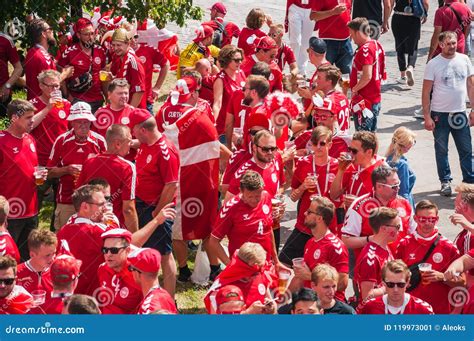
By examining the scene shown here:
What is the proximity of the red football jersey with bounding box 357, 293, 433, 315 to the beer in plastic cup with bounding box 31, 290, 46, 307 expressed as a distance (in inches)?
98.1

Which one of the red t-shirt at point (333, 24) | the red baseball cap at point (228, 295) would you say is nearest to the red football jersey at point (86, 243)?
the red baseball cap at point (228, 295)

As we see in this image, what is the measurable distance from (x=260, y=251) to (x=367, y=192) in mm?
2196

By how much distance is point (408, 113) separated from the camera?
54.9 ft

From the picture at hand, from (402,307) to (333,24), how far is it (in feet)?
27.9

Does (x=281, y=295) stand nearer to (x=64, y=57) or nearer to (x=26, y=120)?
(x=26, y=120)

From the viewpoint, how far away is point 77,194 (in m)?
9.53

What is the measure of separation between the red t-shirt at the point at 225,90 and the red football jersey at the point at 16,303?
5338mm

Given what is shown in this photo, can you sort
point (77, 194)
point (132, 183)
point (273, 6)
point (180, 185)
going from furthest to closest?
point (273, 6)
point (180, 185)
point (132, 183)
point (77, 194)

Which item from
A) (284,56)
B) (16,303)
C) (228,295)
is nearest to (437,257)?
(228,295)

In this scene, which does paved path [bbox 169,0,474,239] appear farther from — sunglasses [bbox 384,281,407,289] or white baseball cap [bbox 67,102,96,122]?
sunglasses [bbox 384,281,407,289]

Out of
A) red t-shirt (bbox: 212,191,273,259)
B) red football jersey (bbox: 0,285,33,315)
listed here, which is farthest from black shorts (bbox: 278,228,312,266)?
red football jersey (bbox: 0,285,33,315)

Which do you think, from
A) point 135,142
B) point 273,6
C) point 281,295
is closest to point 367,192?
point 281,295

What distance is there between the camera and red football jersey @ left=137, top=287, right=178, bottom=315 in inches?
319

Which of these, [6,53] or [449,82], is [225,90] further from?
[6,53]
